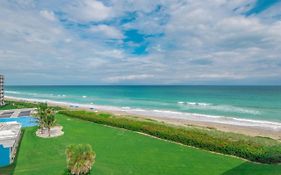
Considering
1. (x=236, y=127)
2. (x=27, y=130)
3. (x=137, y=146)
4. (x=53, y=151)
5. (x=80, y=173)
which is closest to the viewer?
(x=80, y=173)

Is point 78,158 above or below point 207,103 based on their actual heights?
below

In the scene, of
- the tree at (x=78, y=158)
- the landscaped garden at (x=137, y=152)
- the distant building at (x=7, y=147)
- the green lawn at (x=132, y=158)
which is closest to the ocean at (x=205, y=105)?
the landscaped garden at (x=137, y=152)

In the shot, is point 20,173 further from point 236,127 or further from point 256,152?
point 236,127

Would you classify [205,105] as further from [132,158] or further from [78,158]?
[78,158]

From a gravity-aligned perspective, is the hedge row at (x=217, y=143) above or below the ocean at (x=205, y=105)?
below

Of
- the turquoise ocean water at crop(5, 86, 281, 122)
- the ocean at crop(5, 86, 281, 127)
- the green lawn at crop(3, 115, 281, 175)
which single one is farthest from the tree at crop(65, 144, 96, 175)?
the turquoise ocean water at crop(5, 86, 281, 122)

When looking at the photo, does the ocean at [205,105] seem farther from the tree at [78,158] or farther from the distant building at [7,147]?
the distant building at [7,147]

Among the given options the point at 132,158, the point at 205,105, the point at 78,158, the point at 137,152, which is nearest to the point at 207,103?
the point at 205,105

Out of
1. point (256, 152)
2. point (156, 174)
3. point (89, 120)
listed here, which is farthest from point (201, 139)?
point (89, 120)
